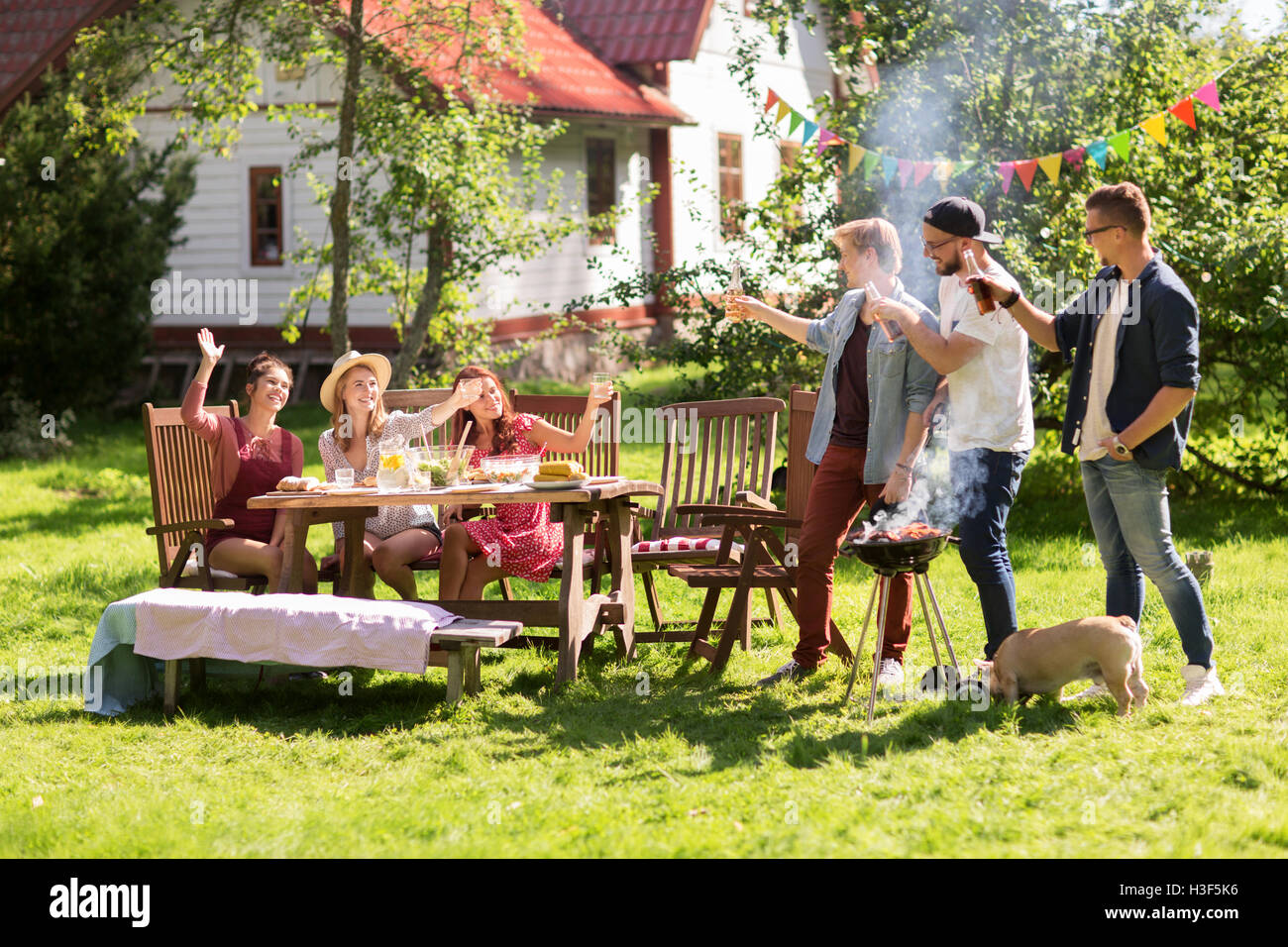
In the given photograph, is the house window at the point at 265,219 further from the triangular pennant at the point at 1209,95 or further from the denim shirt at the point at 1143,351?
the denim shirt at the point at 1143,351

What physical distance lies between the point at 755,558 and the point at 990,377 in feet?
4.54

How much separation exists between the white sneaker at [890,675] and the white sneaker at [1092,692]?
0.66m

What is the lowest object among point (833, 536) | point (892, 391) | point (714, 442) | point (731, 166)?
point (833, 536)

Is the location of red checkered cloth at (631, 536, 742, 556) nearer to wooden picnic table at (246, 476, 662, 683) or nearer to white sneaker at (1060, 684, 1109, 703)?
wooden picnic table at (246, 476, 662, 683)

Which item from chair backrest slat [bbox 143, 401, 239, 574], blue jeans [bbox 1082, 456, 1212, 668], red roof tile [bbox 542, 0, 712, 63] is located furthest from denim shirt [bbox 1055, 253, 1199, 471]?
red roof tile [bbox 542, 0, 712, 63]

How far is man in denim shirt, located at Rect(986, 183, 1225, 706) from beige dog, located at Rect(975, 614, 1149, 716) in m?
0.24

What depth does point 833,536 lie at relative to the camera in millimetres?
5523

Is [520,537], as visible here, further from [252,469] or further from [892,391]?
[892,391]

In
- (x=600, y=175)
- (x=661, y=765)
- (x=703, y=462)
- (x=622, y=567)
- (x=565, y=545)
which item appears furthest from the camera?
(x=600, y=175)

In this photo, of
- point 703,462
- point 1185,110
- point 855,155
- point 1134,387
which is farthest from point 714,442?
point 1185,110

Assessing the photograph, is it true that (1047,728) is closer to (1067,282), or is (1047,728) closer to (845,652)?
(845,652)

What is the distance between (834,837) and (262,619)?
2700 millimetres

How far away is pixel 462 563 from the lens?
6.41 m

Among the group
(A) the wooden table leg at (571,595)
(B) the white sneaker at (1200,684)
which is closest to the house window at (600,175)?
(A) the wooden table leg at (571,595)
